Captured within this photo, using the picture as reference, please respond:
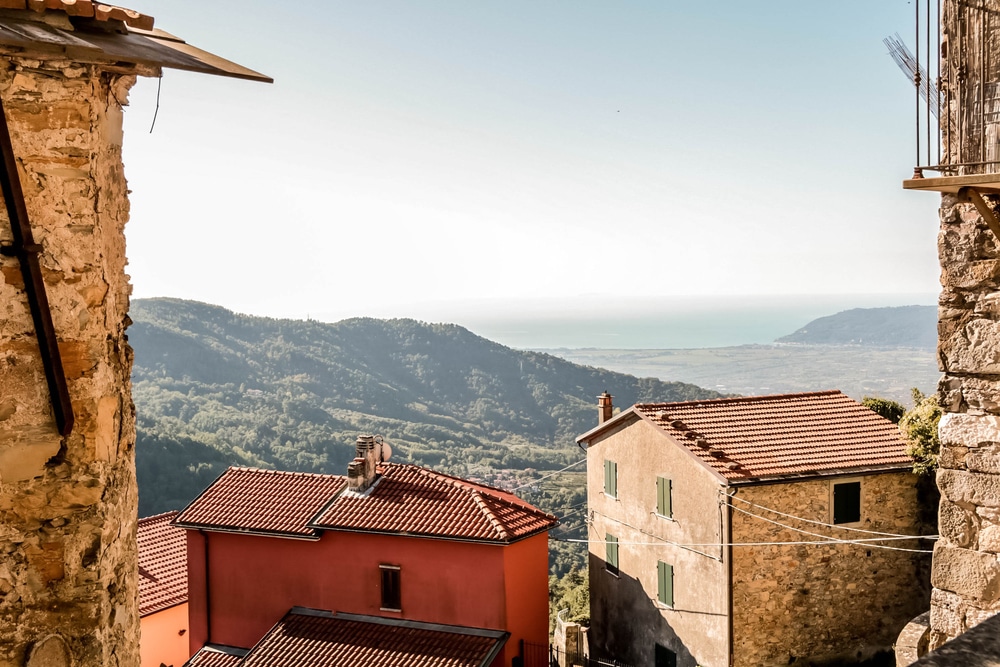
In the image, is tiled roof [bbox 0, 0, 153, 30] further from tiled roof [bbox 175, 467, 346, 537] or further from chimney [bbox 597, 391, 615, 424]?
chimney [bbox 597, 391, 615, 424]

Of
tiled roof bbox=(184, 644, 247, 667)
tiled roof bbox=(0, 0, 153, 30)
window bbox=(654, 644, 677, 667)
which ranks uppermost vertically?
tiled roof bbox=(0, 0, 153, 30)

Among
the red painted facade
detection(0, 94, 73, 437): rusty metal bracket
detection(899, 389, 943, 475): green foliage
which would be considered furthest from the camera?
detection(899, 389, 943, 475): green foliage

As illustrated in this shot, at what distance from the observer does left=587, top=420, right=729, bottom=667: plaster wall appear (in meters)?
15.6

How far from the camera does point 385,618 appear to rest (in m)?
15.8

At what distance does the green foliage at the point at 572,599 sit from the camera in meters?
23.9

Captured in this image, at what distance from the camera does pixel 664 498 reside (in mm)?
17125

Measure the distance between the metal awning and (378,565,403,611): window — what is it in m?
13.4

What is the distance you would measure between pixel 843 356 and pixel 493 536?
110m

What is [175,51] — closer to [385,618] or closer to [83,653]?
[83,653]

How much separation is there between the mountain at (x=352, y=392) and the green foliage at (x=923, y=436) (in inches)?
1819

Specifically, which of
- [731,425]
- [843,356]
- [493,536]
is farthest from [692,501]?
[843,356]

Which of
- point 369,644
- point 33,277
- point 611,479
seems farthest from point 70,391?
point 611,479

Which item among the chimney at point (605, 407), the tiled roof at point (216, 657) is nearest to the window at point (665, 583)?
the chimney at point (605, 407)

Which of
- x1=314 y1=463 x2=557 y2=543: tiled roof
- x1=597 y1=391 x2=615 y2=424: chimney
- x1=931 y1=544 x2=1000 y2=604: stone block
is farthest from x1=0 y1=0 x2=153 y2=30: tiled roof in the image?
x1=597 y1=391 x2=615 y2=424: chimney
